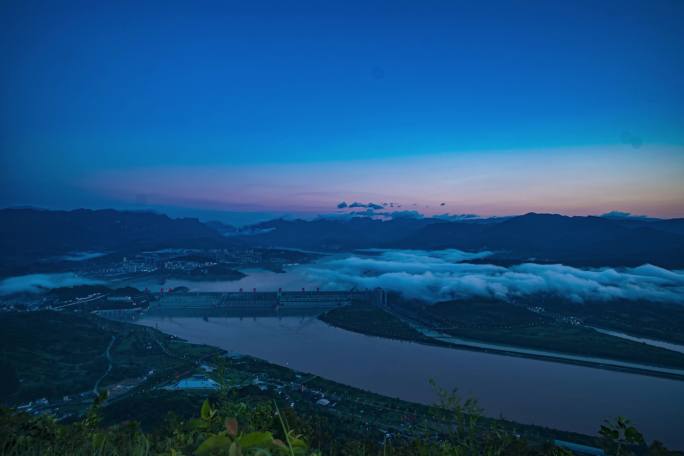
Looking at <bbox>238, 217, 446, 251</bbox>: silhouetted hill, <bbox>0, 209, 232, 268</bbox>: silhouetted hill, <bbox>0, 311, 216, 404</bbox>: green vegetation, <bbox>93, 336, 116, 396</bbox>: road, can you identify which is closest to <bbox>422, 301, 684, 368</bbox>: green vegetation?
<bbox>0, 311, 216, 404</bbox>: green vegetation

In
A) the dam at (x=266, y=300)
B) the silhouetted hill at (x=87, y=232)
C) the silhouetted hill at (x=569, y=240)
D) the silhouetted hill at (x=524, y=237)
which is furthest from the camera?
the silhouetted hill at (x=87, y=232)

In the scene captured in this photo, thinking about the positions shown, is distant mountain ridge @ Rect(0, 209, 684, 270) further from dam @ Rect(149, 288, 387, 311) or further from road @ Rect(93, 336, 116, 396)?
road @ Rect(93, 336, 116, 396)

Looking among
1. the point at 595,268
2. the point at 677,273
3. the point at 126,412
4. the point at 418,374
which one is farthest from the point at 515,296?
the point at 126,412

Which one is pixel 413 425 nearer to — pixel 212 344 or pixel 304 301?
pixel 212 344

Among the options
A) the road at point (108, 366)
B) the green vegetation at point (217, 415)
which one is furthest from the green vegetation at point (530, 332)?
the road at point (108, 366)

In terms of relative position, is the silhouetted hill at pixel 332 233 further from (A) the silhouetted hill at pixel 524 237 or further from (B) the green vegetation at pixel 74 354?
(B) the green vegetation at pixel 74 354

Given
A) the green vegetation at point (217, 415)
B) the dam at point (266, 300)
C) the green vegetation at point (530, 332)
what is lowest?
the dam at point (266, 300)

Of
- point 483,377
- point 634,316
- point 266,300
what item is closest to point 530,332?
point 483,377
